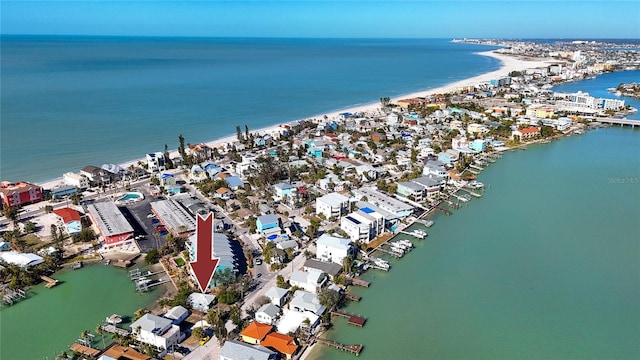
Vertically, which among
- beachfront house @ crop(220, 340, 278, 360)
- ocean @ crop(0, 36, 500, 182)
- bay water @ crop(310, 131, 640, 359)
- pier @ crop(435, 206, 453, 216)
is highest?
ocean @ crop(0, 36, 500, 182)

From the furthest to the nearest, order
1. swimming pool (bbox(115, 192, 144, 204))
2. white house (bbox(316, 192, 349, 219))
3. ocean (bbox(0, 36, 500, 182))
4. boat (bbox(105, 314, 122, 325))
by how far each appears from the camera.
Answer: ocean (bbox(0, 36, 500, 182)) → swimming pool (bbox(115, 192, 144, 204)) → white house (bbox(316, 192, 349, 219)) → boat (bbox(105, 314, 122, 325))

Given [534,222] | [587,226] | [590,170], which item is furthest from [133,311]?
[590,170]

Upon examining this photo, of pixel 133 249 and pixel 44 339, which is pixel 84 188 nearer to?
pixel 133 249

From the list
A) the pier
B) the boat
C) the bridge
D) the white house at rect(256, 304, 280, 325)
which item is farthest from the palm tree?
the bridge

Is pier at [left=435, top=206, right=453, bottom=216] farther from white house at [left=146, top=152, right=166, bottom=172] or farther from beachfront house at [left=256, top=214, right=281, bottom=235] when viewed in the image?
white house at [left=146, top=152, right=166, bottom=172]

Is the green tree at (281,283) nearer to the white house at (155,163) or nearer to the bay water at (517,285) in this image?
the bay water at (517,285)

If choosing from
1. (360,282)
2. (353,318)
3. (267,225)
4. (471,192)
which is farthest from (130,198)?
(471,192)

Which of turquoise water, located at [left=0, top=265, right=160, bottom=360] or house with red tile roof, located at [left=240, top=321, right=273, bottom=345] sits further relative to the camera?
turquoise water, located at [left=0, top=265, right=160, bottom=360]
